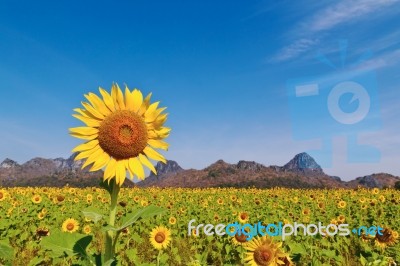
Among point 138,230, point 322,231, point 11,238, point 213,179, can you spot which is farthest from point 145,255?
point 213,179

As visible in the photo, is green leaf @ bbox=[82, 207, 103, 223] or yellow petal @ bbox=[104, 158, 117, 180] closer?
green leaf @ bbox=[82, 207, 103, 223]

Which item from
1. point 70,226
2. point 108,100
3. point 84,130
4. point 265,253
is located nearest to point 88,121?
point 84,130

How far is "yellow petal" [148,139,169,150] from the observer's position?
265cm

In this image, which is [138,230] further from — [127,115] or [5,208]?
[127,115]

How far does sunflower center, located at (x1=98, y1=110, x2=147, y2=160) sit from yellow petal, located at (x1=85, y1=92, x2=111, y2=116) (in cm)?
6

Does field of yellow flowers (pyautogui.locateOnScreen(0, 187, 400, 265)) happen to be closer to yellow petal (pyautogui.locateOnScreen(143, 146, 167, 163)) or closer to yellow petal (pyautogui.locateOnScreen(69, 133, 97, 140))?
yellow petal (pyautogui.locateOnScreen(143, 146, 167, 163))

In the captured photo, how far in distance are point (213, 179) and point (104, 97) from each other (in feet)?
108

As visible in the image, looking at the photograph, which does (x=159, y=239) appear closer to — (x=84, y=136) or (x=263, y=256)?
(x=263, y=256)

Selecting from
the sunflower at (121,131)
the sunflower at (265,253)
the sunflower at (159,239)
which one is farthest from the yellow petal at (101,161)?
the sunflower at (159,239)

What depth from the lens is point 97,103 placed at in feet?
8.66

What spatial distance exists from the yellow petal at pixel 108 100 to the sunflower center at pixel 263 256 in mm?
2283

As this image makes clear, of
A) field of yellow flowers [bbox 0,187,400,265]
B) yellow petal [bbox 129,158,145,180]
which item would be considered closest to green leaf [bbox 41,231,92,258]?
yellow petal [bbox 129,158,145,180]

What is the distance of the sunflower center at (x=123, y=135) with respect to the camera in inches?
101

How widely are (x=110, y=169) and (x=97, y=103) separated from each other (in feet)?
1.55
